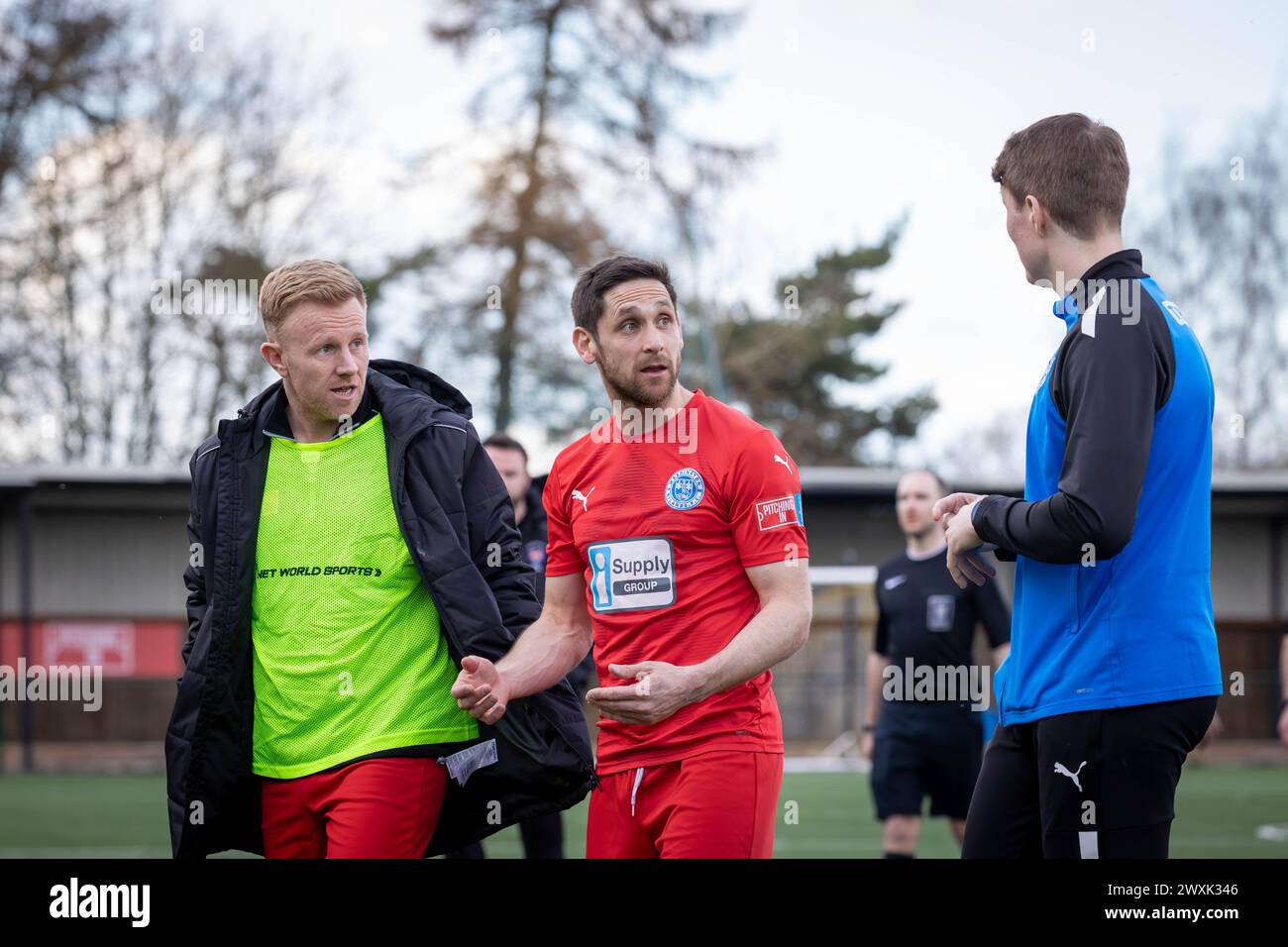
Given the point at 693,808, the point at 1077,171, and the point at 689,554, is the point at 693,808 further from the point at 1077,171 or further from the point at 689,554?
the point at 1077,171

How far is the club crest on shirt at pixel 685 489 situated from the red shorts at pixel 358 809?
0.98 m

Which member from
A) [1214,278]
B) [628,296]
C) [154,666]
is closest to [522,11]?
[154,666]

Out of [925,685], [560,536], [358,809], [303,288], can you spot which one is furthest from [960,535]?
[925,685]

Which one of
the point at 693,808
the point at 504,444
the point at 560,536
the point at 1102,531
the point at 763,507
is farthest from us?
the point at 504,444

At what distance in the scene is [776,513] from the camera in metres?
3.74

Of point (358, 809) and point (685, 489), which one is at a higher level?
point (685, 489)

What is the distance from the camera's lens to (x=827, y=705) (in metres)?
26.0

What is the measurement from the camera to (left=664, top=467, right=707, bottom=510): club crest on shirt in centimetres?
380

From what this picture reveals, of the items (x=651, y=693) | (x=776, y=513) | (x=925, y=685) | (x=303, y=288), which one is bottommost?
(x=925, y=685)

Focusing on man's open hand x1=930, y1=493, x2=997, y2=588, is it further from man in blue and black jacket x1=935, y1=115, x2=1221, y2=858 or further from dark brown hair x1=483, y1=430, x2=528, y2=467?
dark brown hair x1=483, y1=430, x2=528, y2=467

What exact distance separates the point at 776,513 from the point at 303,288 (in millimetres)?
1477

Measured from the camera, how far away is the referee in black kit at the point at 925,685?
27.0 ft

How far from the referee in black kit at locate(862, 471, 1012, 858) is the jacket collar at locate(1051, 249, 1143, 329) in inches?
195
